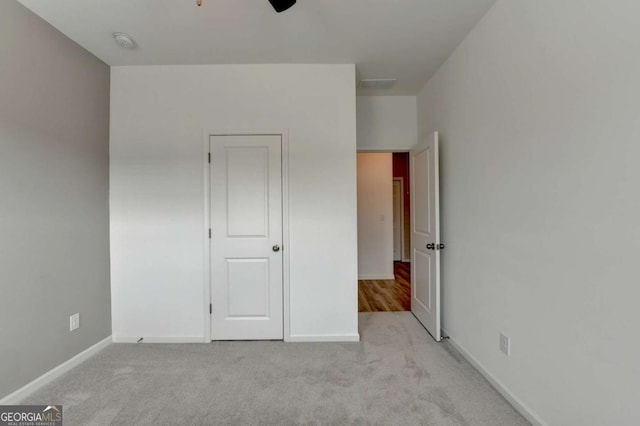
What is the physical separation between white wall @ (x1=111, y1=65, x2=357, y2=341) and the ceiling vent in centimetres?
43

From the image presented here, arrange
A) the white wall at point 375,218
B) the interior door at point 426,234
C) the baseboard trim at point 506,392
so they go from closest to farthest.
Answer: the baseboard trim at point 506,392, the interior door at point 426,234, the white wall at point 375,218

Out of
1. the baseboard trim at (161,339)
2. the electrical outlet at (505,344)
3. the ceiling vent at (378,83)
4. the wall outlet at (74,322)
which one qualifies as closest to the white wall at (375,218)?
Answer: the ceiling vent at (378,83)

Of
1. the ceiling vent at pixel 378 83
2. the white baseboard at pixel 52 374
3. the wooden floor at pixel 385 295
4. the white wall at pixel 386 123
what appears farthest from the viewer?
the wooden floor at pixel 385 295

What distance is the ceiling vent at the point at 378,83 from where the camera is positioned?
3027 mm

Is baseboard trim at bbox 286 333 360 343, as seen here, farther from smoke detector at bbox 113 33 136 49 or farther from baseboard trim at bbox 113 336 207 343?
smoke detector at bbox 113 33 136 49

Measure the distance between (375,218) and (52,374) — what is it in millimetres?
4411

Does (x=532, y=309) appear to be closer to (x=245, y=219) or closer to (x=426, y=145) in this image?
(x=426, y=145)

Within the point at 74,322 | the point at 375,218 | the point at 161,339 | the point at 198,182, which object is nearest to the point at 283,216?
the point at 198,182

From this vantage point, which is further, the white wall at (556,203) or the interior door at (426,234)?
the interior door at (426,234)

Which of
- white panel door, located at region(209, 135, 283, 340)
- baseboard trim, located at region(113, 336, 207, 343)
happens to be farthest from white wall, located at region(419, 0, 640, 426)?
baseboard trim, located at region(113, 336, 207, 343)

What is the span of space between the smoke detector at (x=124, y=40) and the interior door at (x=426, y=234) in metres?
2.69

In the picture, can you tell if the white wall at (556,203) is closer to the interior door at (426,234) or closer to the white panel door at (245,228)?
the interior door at (426,234)

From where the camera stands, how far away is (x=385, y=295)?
4.18 m

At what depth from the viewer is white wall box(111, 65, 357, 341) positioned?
8.87 ft
